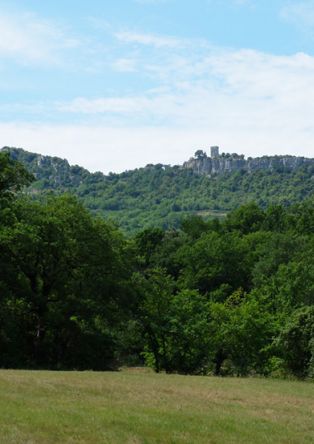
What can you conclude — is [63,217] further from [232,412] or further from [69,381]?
[232,412]

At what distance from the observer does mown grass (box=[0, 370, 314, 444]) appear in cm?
1716

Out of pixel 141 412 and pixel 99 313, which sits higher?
pixel 99 313

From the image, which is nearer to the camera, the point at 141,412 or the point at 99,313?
the point at 141,412

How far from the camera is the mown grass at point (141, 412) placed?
17.2 m

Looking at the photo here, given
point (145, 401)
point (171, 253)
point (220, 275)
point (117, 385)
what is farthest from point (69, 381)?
point (171, 253)

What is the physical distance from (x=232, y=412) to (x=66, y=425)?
7.15m

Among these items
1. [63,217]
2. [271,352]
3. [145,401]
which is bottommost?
[271,352]

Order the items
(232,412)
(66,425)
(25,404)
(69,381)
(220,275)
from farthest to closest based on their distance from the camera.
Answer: (220,275), (69,381), (232,412), (25,404), (66,425)

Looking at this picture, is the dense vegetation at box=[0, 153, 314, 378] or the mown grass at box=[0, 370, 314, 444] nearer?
the mown grass at box=[0, 370, 314, 444]

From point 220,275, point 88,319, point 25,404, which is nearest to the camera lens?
point 25,404

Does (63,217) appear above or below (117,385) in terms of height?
above

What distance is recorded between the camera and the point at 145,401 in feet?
75.4

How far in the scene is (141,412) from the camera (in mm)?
20391

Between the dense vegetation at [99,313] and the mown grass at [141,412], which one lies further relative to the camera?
the dense vegetation at [99,313]
